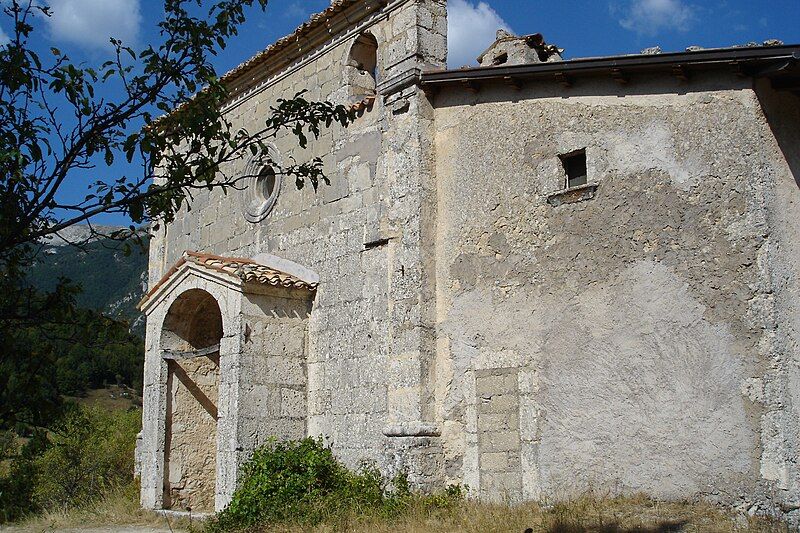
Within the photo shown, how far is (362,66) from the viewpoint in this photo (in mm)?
11805

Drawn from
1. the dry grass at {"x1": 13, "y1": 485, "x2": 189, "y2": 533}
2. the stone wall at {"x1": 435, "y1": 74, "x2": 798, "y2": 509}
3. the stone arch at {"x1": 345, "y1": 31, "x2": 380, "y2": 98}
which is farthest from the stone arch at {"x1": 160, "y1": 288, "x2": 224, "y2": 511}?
the stone wall at {"x1": 435, "y1": 74, "x2": 798, "y2": 509}

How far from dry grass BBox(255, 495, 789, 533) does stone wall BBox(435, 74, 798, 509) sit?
9.5 inches

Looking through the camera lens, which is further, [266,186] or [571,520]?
[266,186]

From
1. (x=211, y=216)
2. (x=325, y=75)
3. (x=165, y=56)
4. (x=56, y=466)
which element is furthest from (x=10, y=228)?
(x=56, y=466)

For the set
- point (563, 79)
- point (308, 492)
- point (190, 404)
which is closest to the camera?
point (563, 79)

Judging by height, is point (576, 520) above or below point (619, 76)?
below

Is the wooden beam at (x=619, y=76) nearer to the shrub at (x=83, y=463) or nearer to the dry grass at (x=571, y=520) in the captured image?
the dry grass at (x=571, y=520)

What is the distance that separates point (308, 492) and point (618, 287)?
4.42m

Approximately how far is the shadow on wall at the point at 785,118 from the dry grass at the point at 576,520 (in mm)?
3508

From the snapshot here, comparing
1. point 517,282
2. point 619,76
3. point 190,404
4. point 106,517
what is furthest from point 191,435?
point 619,76

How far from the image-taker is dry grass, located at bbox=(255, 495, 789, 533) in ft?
24.2

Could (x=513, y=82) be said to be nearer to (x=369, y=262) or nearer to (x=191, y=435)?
(x=369, y=262)

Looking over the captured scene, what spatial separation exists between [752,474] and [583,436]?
5.57 ft

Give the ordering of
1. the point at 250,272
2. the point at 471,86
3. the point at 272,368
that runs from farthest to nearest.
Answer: the point at 272,368
the point at 250,272
the point at 471,86
